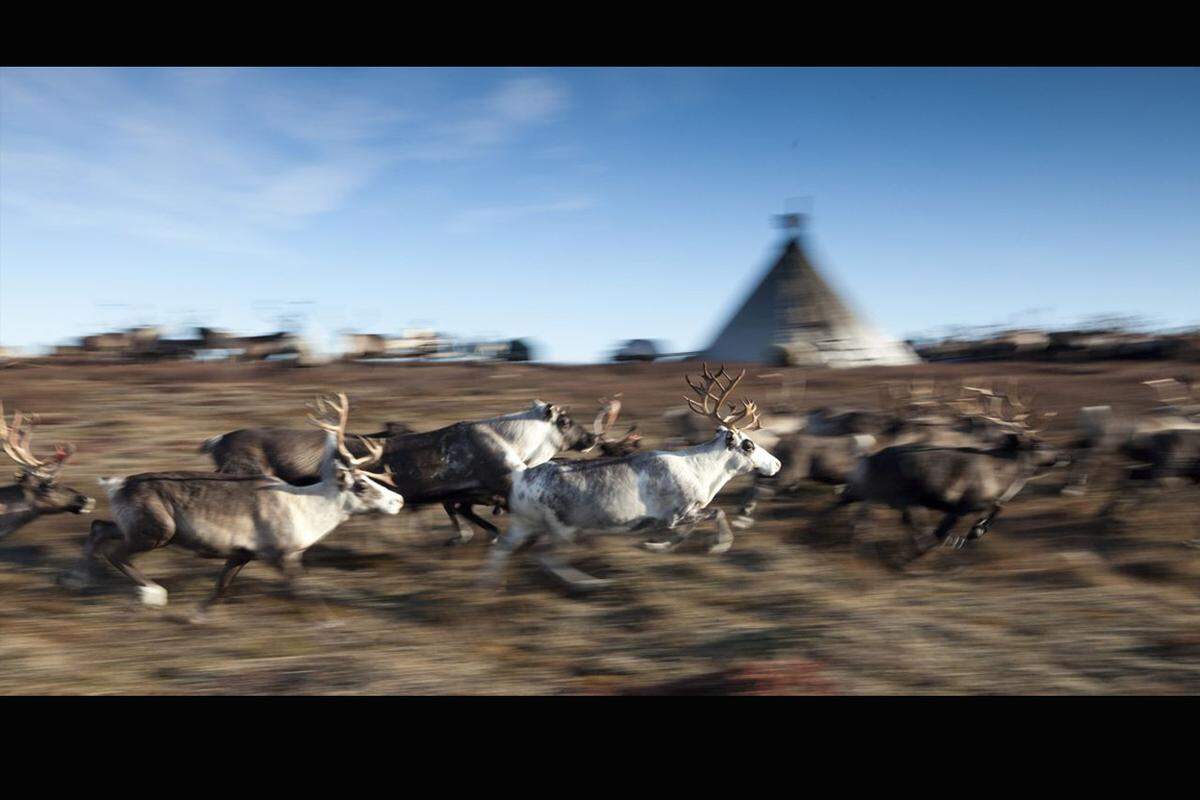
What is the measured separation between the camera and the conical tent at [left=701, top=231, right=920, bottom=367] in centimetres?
2828

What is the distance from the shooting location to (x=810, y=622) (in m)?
8.44

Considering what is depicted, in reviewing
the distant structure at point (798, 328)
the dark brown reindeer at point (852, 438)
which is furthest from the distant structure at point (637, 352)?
the dark brown reindeer at point (852, 438)

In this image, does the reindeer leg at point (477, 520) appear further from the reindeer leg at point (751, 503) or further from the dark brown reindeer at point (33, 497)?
the dark brown reindeer at point (33, 497)

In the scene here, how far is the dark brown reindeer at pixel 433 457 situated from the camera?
33.4 feet

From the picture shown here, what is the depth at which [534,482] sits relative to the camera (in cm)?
912

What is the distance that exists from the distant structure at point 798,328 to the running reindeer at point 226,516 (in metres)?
20.4

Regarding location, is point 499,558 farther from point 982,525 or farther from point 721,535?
point 982,525

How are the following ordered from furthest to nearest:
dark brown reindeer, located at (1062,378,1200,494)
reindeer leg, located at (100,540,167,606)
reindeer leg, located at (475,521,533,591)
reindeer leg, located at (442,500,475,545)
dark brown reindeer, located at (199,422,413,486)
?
1. dark brown reindeer, located at (1062,378,1200,494)
2. reindeer leg, located at (442,500,475,545)
3. dark brown reindeer, located at (199,422,413,486)
4. reindeer leg, located at (475,521,533,591)
5. reindeer leg, located at (100,540,167,606)

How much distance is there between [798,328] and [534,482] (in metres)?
21.2

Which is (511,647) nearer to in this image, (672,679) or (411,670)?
(411,670)

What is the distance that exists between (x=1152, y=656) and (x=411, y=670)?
6146mm

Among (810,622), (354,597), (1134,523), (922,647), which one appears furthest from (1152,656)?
(354,597)

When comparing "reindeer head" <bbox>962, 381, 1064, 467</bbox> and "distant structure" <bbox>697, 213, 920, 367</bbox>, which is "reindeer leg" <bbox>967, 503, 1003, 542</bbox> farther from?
"distant structure" <bbox>697, 213, 920, 367</bbox>

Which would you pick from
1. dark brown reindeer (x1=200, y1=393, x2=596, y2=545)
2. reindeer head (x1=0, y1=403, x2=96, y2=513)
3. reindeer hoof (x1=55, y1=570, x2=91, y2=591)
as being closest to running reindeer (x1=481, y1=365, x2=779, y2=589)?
dark brown reindeer (x1=200, y1=393, x2=596, y2=545)
